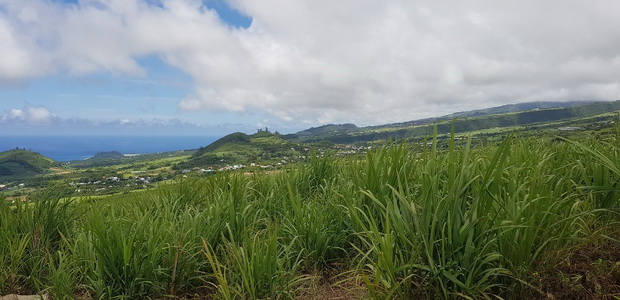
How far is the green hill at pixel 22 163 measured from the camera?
490 feet

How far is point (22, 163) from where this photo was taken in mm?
160000

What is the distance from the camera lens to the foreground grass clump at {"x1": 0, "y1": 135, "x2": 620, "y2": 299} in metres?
2.25

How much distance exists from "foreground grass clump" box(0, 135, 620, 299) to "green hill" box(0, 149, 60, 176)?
619 feet

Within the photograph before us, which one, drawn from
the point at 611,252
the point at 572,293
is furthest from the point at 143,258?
the point at 611,252

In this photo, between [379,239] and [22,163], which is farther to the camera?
[22,163]

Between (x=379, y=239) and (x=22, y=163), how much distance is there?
8324 inches

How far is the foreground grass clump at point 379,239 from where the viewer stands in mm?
2248

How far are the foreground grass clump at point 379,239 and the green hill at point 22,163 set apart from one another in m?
189

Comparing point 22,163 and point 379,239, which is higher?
point 379,239

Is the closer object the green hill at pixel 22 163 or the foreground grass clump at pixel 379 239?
the foreground grass clump at pixel 379 239

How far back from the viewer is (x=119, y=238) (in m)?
2.96

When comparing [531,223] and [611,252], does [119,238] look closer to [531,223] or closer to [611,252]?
[531,223]

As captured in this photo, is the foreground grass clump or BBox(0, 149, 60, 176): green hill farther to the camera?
BBox(0, 149, 60, 176): green hill

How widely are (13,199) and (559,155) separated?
7.72 m
